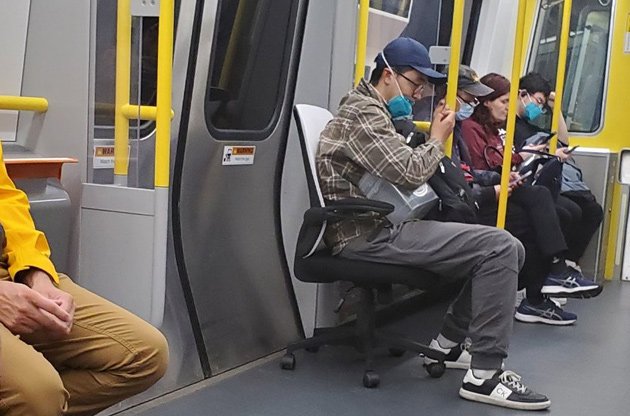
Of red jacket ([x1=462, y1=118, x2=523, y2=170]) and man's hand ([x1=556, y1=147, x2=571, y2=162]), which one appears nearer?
red jacket ([x1=462, y1=118, x2=523, y2=170])

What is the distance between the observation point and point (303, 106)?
354cm

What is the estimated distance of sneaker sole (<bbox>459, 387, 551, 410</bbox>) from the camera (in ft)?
10.9

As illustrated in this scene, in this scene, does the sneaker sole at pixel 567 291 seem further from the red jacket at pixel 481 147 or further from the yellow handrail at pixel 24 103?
the yellow handrail at pixel 24 103

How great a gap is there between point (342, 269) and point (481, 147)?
1588mm

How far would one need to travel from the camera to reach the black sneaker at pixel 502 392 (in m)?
3.34

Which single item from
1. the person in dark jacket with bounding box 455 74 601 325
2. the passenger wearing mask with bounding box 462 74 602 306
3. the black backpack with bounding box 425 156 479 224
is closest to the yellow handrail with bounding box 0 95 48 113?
the black backpack with bounding box 425 156 479 224

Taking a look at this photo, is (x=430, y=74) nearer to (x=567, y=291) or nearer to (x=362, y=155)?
(x=362, y=155)

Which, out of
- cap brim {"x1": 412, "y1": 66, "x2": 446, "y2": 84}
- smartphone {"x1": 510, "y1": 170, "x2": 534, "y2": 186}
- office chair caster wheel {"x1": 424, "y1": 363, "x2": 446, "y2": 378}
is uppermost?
cap brim {"x1": 412, "y1": 66, "x2": 446, "y2": 84}

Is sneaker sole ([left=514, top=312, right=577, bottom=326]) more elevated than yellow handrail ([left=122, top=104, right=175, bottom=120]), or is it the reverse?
yellow handrail ([left=122, top=104, right=175, bottom=120])

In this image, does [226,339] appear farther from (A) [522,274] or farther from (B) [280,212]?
(A) [522,274]

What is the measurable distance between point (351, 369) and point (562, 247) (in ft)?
4.95

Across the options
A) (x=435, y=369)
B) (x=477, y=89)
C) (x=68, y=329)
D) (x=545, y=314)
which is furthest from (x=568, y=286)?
(x=68, y=329)

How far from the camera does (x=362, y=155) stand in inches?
132

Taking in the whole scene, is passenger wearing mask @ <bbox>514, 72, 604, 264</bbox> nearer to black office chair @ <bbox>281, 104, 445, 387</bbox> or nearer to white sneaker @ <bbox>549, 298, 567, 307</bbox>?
white sneaker @ <bbox>549, 298, 567, 307</bbox>
